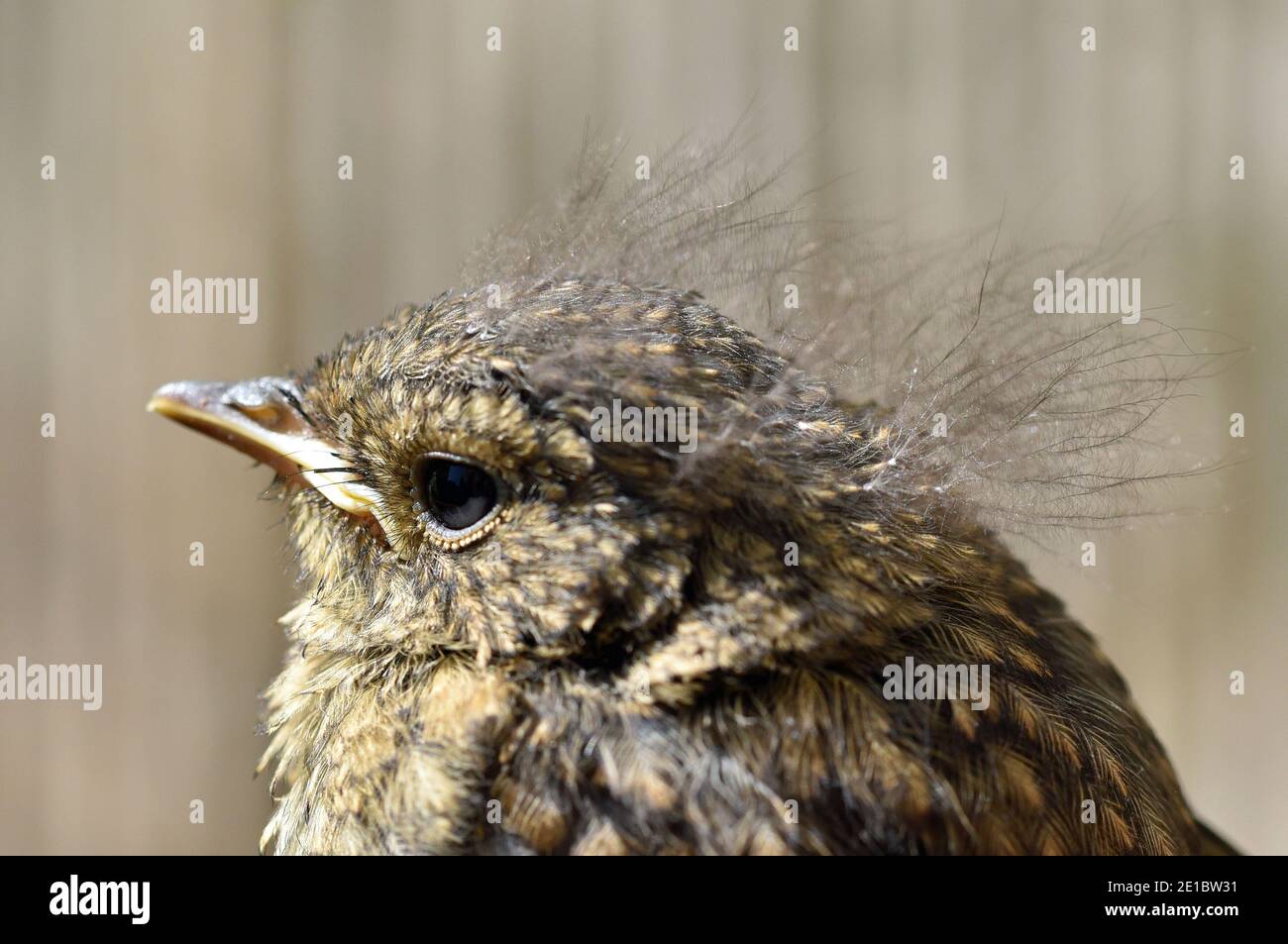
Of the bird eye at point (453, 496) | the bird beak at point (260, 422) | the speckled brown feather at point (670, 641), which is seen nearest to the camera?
the speckled brown feather at point (670, 641)

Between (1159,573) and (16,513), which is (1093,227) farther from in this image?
(16,513)

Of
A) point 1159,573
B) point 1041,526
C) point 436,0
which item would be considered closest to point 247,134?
point 436,0

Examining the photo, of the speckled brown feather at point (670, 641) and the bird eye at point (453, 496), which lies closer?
the speckled brown feather at point (670, 641)

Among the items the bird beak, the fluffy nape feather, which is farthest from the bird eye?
the fluffy nape feather

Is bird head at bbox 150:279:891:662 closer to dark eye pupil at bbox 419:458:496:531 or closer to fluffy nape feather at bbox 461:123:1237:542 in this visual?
dark eye pupil at bbox 419:458:496:531

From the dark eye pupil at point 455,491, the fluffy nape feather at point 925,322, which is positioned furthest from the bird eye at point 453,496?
the fluffy nape feather at point 925,322

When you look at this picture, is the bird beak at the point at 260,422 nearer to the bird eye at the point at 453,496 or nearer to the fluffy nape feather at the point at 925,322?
the bird eye at the point at 453,496

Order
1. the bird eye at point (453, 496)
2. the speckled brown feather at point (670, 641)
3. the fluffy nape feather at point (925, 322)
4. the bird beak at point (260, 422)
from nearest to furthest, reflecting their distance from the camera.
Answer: the speckled brown feather at point (670, 641) → the bird eye at point (453, 496) → the fluffy nape feather at point (925, 322) → the bird beak at point (260, 422)
